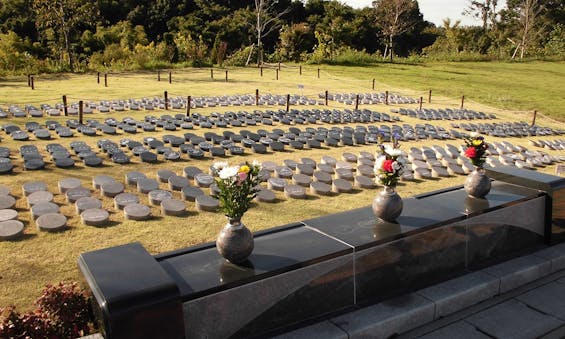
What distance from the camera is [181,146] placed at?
1098 centimetres

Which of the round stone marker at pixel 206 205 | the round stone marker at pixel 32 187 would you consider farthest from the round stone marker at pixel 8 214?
the round stone marker at pixel 206 205

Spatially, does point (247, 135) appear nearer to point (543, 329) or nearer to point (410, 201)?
point (410, 201)

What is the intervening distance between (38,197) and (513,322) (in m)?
6.86

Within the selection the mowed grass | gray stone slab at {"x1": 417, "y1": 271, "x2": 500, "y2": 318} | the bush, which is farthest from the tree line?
gray stone slab at {"x1": 417, "y1": 271, "x2": 500, "y2": 318}

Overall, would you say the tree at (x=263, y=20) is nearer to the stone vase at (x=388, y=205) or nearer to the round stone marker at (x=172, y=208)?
the round stone marker at (x=172, y=208)

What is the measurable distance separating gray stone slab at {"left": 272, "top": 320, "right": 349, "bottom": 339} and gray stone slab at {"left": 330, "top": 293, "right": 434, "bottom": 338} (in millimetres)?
69

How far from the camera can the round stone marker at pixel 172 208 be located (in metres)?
7.43

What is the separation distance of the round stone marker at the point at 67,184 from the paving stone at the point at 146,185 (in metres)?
1.01

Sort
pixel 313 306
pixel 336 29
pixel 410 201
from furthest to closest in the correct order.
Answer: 1. pixel 336 29
2. pixel 410 201
3. pixel 313 306

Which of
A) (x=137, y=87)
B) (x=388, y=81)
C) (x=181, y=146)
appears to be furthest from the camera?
(x=388, y=81)

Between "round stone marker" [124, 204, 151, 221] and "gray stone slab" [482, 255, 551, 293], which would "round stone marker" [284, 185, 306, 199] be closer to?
"round stone marker" [124, 204, 151, 221]

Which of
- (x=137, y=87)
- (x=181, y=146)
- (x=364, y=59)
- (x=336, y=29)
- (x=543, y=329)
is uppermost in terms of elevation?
(x=336, y=29)

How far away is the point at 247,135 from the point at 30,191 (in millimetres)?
5887

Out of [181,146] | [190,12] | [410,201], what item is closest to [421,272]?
[410,201]
